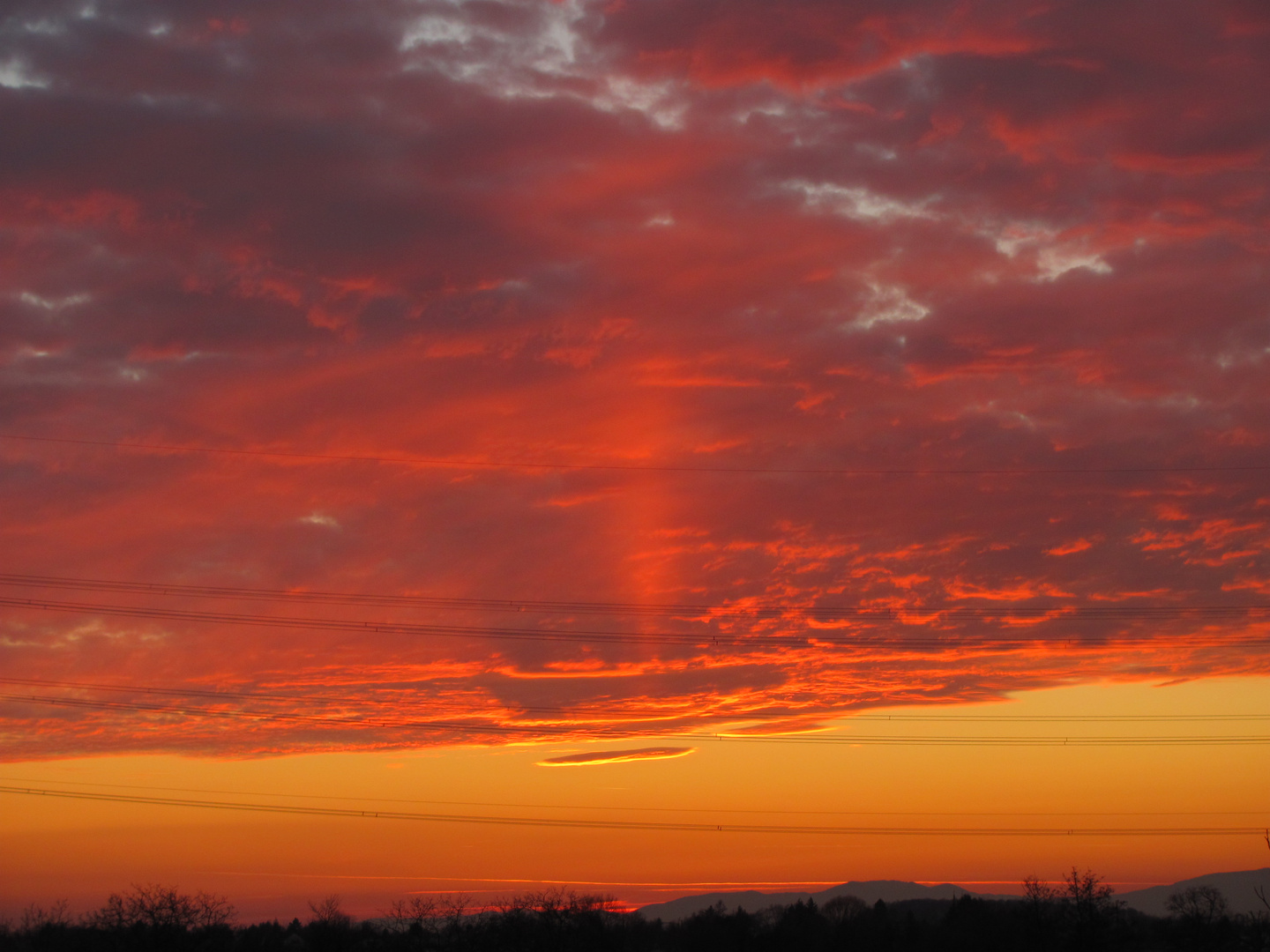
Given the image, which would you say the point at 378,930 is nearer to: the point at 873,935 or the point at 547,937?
the point at 547,937

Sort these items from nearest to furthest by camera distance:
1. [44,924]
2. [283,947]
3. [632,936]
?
[44,924] < [632,936] < [283,947]

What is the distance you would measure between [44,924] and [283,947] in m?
39.3

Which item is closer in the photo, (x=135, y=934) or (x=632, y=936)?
(x=135, y=934)

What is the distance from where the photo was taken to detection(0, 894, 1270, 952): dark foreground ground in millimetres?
90250

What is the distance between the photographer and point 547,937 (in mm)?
109125

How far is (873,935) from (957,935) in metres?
9.67

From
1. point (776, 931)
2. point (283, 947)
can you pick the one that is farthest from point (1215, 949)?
point (283, 947)

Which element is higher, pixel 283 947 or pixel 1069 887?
pixel 1069 887

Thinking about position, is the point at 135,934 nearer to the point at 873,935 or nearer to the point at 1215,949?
the point at 873,935

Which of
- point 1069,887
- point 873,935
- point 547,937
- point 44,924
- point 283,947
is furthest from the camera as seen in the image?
point 283,947

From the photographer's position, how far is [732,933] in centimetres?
14388

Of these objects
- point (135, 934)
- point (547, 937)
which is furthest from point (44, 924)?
point (547, 937)

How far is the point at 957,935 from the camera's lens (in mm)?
125125

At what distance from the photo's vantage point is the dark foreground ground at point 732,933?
296ft
